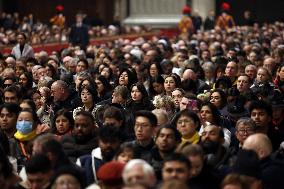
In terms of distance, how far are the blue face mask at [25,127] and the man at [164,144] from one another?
211 cm

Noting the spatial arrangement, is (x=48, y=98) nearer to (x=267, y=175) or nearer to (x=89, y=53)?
(x=267, y=175)

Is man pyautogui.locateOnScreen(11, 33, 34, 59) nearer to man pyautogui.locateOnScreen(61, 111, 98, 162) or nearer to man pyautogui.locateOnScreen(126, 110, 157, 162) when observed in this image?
man pyautogui.locateOnScreen(61, 111, 98, 162)

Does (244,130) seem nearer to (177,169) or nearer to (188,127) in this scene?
(188,127)

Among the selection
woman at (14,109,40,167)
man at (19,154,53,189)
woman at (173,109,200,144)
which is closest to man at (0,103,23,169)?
woman at (14,109,40,167)

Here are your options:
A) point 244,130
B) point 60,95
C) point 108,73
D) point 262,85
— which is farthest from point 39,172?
point 108,73

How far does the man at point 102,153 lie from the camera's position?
10.9 meters

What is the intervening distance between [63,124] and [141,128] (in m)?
1.37

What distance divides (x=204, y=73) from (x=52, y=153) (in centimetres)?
977

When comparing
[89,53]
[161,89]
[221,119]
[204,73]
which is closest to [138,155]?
[221,119]

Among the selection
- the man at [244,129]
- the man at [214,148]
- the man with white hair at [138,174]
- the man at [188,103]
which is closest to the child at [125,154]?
the man at [214,148]

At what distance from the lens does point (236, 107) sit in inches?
595

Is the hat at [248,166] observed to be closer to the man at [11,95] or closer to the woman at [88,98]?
the woman at [88,98]

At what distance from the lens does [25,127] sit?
1268 cm

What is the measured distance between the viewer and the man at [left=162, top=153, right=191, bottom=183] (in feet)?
30.5
